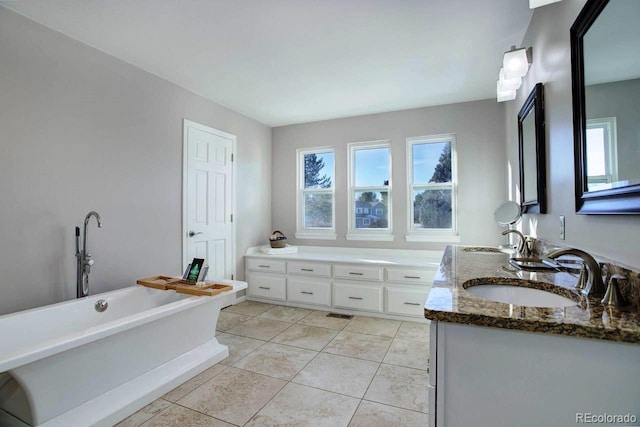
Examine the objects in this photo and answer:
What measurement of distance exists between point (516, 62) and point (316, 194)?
2992 millimetres

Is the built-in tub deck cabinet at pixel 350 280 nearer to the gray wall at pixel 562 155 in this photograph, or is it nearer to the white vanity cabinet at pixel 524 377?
the gray wall at pixel 562 155

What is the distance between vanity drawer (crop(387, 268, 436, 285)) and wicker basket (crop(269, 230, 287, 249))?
5.31ft

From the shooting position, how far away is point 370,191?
4262 mm

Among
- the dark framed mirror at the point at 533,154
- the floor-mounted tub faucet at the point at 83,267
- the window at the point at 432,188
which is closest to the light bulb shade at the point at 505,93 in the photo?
the dark framed mirror at the point at 533,154

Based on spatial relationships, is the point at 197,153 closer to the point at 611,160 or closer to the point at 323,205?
the point at 323,205

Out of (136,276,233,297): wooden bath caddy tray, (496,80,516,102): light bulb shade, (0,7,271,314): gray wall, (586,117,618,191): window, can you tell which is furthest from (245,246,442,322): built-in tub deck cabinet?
(586,117,618,191): window

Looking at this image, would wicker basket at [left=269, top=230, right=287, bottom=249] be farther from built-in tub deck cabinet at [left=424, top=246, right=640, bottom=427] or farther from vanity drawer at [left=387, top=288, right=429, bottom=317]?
built-in tub deck cabinet at [left=424, top=246, right=640, bottom=427]

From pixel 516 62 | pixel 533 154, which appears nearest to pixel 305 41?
pixel 516 62

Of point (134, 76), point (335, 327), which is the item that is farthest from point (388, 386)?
point (134, 76)

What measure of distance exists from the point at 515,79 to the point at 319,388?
8.79 feet

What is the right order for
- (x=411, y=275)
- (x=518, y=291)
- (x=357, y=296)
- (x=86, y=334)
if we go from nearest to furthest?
(x=518, y=291) → (x=86, y=334) → (x=411, y=275) → (x=357, y=296)

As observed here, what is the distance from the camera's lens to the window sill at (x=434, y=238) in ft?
12.3

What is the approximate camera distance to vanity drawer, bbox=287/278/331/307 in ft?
12.3

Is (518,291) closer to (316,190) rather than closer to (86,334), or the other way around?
(86,334)
